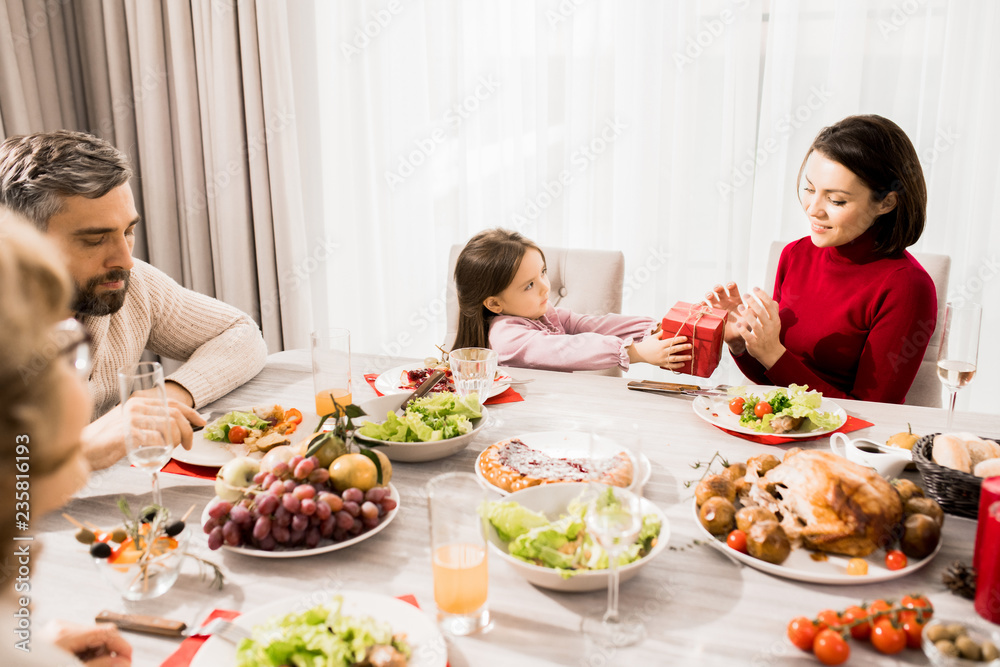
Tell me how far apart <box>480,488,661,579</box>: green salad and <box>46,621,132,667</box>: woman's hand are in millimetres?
437

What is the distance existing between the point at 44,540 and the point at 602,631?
85cm

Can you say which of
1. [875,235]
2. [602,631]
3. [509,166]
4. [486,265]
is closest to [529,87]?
[509,166]

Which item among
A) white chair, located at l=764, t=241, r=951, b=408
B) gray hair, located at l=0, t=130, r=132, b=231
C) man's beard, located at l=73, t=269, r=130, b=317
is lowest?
white chair, located at l=764, t=241, r=951, b=408

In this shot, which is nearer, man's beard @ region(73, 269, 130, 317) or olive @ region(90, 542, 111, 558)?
olive @ region(90, 542, 111, 558)

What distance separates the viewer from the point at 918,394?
6.59 feet

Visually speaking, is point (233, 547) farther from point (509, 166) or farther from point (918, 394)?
point (509, 166)

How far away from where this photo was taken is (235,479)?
110cm

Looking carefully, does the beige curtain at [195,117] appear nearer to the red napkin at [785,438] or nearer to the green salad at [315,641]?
the red napkin at [785,438]

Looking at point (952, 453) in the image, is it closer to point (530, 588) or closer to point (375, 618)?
point (530, 588)

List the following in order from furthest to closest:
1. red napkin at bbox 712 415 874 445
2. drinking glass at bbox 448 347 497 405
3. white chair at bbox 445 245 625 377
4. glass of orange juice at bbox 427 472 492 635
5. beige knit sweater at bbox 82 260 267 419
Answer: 1. white chair at bbox 445 245 625 377
2. beige knit sweater at bbox 82 260 267 419
3. drinking glass at bbox 448 347 497 405
4. red napkin at bbox 712 415 874 445
5. glass of orange juice at bbox 427 472 492 635

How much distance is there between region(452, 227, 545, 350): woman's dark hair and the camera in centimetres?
211

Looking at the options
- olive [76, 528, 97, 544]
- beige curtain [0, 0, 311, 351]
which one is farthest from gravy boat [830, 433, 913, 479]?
beige curtain [0, 0, 311, 351]

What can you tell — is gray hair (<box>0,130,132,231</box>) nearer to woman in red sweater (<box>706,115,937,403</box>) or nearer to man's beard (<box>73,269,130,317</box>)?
man's beard (<box>73,269,130,317</box>)

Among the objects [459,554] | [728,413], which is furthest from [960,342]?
[459,554]
